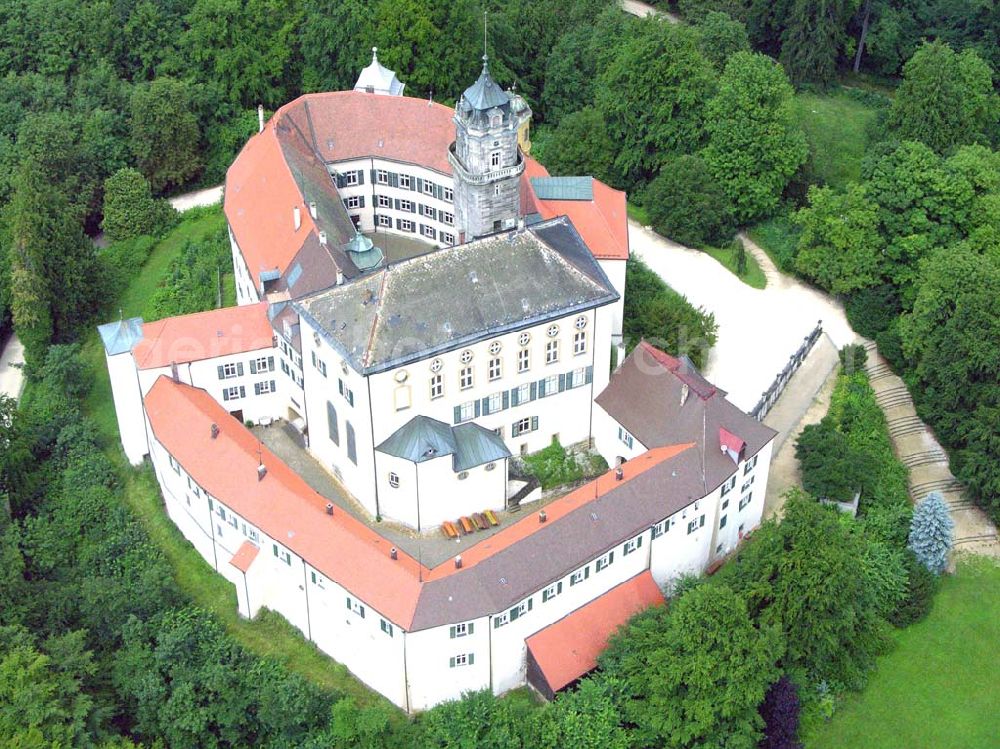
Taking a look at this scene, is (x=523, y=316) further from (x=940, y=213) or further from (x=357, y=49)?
(x=357, y=49)

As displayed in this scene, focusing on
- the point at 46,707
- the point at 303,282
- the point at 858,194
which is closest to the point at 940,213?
the point at 858,194

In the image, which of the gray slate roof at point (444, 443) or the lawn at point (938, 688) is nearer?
the lawn at point (938, 688)

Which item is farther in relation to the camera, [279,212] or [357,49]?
[357,49]

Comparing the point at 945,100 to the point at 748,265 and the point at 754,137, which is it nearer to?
the point at 754,137

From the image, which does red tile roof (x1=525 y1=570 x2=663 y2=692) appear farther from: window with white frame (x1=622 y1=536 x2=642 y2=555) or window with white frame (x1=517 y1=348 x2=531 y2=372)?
window with white frame (x1=517 y1=348 x2=531 y2=372)

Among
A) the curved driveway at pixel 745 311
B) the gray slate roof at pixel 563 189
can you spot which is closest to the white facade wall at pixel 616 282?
the gray slate roof at pixel 563 189

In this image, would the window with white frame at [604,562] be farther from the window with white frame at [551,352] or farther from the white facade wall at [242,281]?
the white facade wall at [242,281]
